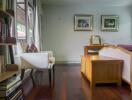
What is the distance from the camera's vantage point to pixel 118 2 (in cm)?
741

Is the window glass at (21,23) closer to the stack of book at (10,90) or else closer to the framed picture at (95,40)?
the stack of book at (10,90)

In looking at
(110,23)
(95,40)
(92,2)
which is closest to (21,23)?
(92,2)

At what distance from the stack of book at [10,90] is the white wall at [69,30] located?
5.61 metres

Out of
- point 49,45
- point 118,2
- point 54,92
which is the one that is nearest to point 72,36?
point 49,45

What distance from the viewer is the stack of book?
2.06 meters

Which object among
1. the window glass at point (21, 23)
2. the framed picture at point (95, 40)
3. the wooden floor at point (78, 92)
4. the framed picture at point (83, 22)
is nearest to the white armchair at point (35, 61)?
the wooden floor at point (78, 92)

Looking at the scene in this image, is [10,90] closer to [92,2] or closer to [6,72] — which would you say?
[6,72]

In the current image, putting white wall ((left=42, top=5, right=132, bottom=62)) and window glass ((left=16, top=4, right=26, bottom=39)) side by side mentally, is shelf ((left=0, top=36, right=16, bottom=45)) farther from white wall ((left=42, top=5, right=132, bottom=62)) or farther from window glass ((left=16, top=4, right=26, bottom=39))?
white wall ((left=42, top=5, right=132, bottom=62))

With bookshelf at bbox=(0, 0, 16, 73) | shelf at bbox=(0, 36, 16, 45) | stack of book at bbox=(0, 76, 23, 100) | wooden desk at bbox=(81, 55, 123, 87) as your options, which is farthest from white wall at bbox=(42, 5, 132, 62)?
stack of book at bbox=(0, 76, 23, 100)

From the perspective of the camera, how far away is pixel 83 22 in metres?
8.02

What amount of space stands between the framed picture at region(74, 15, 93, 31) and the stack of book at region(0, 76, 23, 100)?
5792mm

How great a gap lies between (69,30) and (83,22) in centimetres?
65

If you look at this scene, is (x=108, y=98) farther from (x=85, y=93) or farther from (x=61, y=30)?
(x=61, y=30)

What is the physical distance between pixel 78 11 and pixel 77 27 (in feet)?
2.12
